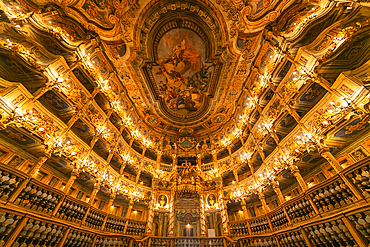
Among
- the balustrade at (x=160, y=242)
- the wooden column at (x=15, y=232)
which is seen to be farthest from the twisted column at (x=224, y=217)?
the wooden column at (x=15, y=232)

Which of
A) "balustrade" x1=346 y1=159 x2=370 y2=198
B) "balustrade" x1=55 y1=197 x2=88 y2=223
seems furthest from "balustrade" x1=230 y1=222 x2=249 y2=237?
"balustrade" x1=55 y1=197 x2=88 y2=223

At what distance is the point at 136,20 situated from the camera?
1284cm

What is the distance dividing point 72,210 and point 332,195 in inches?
529

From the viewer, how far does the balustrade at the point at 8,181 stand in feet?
18.0

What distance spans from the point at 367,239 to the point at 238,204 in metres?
10.4

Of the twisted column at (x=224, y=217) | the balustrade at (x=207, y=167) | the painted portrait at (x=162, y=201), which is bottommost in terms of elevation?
the twisted column at (x=224, y=217)

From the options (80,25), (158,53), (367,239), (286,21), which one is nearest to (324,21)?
(286,21)

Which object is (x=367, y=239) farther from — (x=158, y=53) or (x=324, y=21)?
(x=158, y=53)

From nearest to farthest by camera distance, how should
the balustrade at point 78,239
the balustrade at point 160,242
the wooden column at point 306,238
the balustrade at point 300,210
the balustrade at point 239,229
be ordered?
the wooden column at point 306,238 < the balustrade at point 300,210 < the balustrade at point 78,239 < the balustrade at point 160,242 < the balustrade at point 239,229

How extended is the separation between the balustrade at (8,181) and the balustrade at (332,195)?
13290 millimetres

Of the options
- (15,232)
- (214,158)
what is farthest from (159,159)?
(15,232)

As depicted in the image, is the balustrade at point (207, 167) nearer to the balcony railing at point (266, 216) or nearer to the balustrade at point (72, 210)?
the balcony railing at point (266, 216)

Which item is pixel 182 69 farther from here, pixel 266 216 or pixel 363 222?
pixel 363 222

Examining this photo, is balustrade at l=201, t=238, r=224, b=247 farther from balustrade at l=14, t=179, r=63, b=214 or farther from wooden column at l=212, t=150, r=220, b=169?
balustrade at l=14, t=179, r=63, b=214
